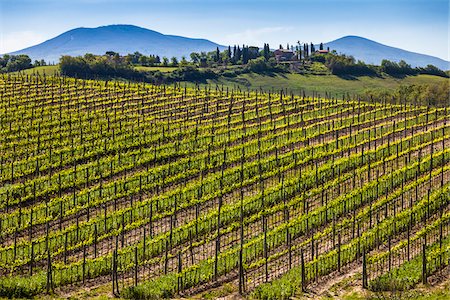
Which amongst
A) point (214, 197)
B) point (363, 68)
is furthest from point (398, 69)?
point (214, 197)

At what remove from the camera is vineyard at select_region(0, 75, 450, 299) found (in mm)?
21797

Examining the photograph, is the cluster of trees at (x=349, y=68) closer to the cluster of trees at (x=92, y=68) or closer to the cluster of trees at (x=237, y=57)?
the cluster of trees at (x=237, y=57)

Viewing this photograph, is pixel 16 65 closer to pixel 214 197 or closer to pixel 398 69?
pixel 398 69

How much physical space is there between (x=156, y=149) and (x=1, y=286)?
2094 centimetres

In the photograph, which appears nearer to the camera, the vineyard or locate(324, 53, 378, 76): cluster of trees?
the vineyard

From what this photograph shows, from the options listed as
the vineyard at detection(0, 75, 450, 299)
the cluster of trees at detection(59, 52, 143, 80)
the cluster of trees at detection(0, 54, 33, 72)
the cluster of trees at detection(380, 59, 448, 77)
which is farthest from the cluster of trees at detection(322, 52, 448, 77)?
the vineyard at detection(0, 75, 450, 299)

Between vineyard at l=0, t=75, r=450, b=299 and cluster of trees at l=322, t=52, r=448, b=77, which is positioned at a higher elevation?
cluster of trees at l=322, t=52, r=448, b=77

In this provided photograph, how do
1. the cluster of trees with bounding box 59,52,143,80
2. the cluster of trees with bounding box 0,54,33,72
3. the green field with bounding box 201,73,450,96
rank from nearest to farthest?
1. the cluster of trees with bounding box 59,52,143,80
2. the cluster of trees with bounding box 0,54,33,72
3. the green field with bounding box 201,73,450,96

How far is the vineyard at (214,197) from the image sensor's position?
71.5 feet

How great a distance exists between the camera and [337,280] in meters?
21.1

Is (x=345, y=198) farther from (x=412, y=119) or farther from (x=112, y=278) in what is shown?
(x=412, y=119)

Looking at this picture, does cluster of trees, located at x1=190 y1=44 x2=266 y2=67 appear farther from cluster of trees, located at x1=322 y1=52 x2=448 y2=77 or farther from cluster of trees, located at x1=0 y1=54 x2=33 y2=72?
cluster of trees, located at x1=0 y1=54 x2=33 y2=72

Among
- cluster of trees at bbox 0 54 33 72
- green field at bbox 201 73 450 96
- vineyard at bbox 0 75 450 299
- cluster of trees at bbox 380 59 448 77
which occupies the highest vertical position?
cluster of trees at bbox 0 54 33 72

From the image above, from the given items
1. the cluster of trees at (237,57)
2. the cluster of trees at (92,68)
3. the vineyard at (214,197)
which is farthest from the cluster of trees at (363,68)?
the vineyard at (214,197)
